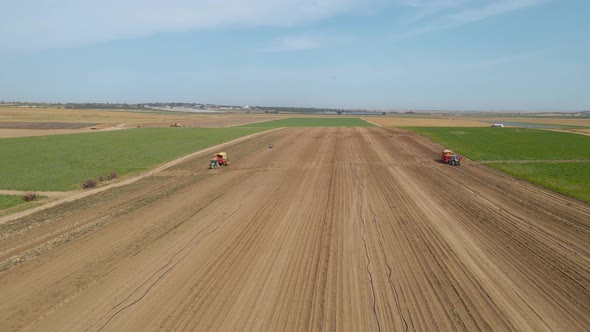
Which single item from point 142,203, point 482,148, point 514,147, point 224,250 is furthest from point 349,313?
point 514,147

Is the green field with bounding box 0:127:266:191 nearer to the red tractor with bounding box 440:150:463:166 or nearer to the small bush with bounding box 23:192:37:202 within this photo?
the small bush with bounding box 23:192:37:202

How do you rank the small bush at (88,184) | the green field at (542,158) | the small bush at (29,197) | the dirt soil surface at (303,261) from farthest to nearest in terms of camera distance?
the small bush at (88,184) → the green field at (542,158) → the small bush at (29,197) → the dirt soil surface at (303,261)

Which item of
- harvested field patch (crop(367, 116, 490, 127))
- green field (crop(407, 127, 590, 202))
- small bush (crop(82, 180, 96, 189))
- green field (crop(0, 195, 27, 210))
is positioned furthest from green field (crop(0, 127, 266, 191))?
harvested field patch (crop(367, 116, 490, 127))

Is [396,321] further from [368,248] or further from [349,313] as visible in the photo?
[368,248]

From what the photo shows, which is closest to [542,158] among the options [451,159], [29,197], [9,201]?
[451,159]

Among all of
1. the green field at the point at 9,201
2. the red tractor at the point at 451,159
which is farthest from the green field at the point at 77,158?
the red tractor at the point at 451,159

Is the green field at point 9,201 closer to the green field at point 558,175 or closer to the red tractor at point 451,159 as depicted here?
the red tractor at point 451,159
